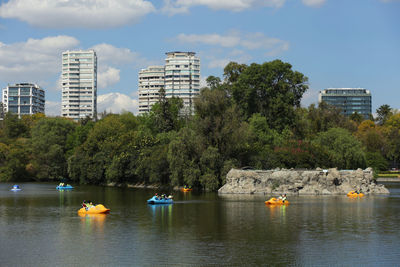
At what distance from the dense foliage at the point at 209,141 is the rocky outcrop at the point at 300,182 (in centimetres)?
384

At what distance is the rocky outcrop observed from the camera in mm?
72562

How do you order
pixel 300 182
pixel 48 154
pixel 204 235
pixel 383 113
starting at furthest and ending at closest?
pixel 383 113 → pixel 48 154 → pixel 300 182 → pixel 204 235

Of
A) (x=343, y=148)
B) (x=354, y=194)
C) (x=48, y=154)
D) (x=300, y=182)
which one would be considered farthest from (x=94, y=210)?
(x=48, y=154)

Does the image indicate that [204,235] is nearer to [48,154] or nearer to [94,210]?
[94,210]

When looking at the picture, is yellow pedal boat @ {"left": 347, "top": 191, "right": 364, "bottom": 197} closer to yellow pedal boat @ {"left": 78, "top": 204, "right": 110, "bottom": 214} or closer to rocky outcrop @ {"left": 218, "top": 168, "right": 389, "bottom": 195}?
rocky outcrop @ {"left": 218, "top": 168, "right": 389, "bottom": 195}

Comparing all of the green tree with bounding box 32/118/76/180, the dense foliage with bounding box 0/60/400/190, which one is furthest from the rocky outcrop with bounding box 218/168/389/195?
the green tree with bounding box 32/118/76/180

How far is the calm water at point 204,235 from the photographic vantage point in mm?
29141

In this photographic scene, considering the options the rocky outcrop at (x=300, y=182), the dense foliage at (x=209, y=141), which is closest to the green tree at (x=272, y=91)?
the dense foliage at (x=209, y=141)

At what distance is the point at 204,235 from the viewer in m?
37.1

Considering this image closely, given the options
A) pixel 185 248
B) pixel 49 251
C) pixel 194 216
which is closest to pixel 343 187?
pixel 194 216

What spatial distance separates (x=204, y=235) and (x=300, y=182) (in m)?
38.0

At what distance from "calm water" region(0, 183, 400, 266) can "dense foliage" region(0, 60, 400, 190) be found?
2327 centimetres

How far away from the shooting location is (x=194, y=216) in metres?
Answer: 47.8

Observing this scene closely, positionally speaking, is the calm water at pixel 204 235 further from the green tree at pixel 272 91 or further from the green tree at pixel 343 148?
the green tree at pixel 272 91
